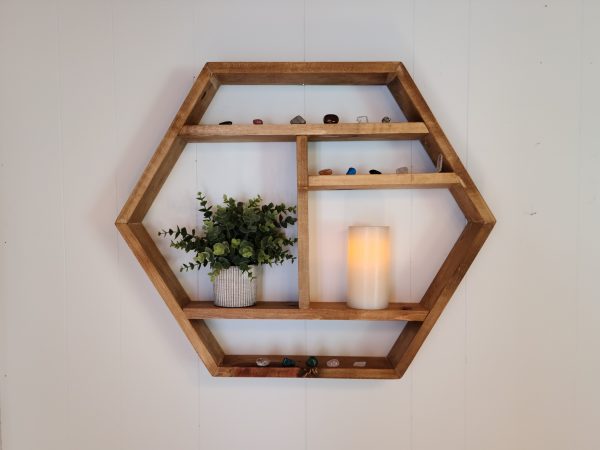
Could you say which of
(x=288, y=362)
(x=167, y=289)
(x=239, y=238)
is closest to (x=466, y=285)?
(x=288, y=362)

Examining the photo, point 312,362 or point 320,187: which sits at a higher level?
point 320,187

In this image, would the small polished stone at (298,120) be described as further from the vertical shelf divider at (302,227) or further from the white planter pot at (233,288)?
the white planter pot at (233,288)

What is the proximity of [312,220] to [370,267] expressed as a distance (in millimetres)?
216

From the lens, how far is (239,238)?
99 centimetres

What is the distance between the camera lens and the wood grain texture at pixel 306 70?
3.20 ft

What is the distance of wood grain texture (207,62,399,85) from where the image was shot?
3.20 ft

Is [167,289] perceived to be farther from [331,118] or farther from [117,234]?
[331,118]

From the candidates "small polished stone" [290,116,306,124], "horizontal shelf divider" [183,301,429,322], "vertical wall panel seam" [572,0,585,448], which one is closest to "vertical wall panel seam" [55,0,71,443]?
"horizontal shelf divider" [183,301,429,322]

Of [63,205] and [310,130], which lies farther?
[63,205]

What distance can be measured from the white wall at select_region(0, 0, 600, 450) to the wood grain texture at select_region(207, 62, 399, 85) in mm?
70

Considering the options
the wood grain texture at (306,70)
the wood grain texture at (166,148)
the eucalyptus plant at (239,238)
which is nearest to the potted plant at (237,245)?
the eucalyptus plant at (239,238)

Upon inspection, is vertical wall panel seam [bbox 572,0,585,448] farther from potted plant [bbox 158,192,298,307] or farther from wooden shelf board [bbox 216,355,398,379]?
potted plant [bbox 158,192,298,307]

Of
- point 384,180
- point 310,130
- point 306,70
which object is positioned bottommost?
point 384,180

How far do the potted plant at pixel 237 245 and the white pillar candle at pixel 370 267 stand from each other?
0.17 metres
